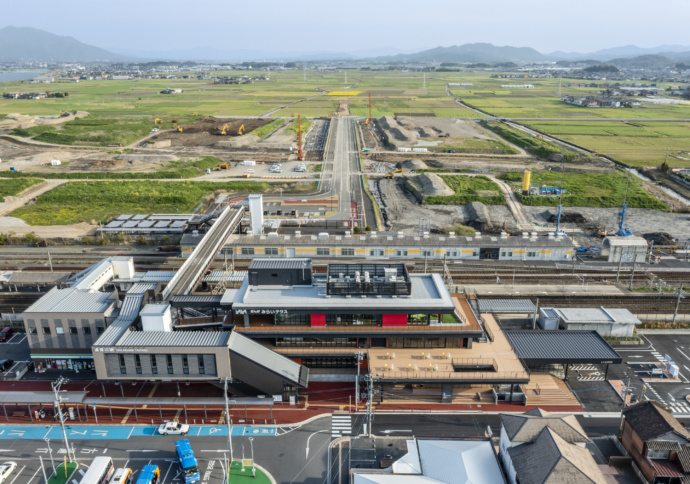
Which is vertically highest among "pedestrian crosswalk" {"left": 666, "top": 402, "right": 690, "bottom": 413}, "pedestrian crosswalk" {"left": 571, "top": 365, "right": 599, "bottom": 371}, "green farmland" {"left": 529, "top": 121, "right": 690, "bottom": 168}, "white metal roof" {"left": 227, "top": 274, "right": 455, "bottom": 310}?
"green farmland" {"left": 529, "top": 121, "right": 690, "bottom": 168}

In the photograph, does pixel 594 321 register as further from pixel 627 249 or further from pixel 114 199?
pixel 114 199

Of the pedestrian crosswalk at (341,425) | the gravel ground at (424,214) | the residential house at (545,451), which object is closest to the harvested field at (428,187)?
the gravel ground at (424,214)

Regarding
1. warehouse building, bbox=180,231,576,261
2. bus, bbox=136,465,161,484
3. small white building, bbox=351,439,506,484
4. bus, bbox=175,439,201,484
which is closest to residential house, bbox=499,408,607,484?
small white building, bbox=351,439,506,484

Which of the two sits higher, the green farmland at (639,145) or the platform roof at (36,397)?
the green farmland at (639,145)

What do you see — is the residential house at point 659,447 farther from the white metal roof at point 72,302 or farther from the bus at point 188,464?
the white metal roof at point 72,302

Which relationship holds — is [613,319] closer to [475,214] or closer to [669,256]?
[669,256]

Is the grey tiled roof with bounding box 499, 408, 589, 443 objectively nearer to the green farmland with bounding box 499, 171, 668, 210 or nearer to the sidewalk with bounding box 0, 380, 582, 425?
the sidewalk with bounding box 0, 380, 582, 425
